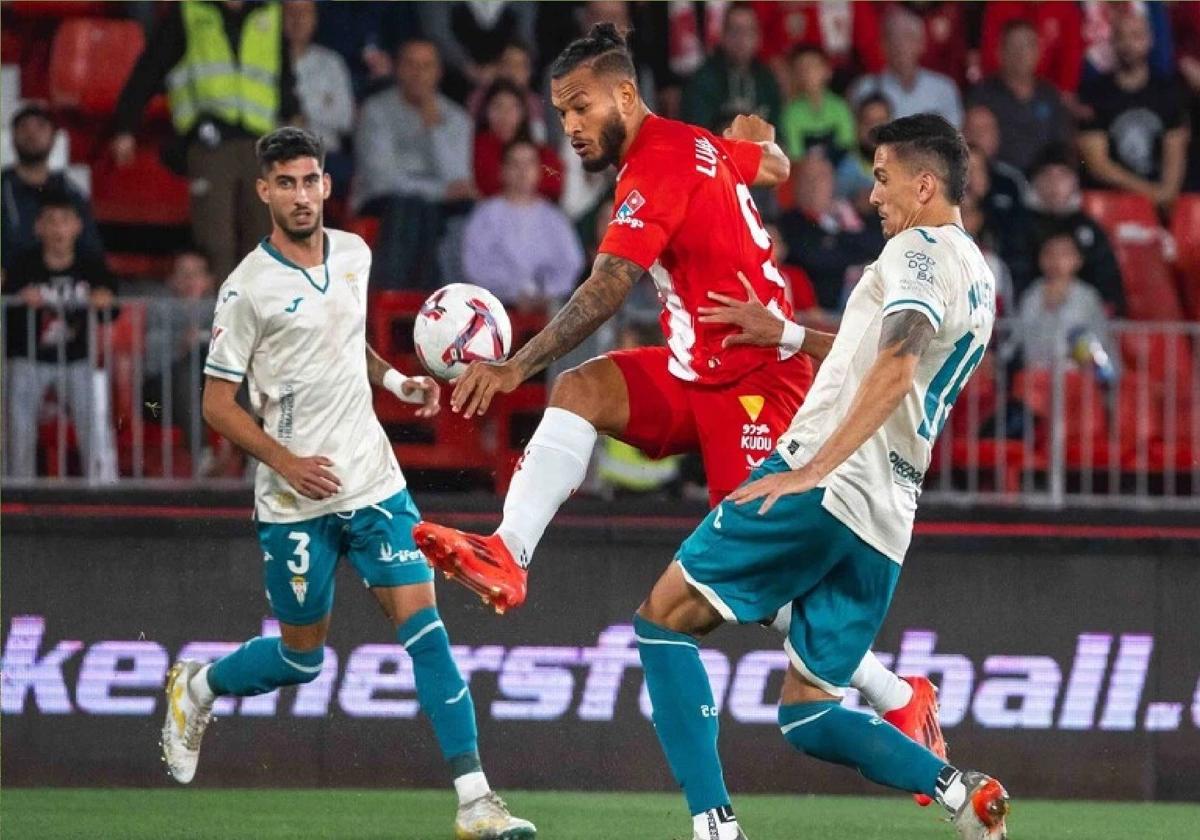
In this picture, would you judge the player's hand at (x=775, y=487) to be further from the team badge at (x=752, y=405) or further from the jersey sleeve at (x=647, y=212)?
the jersey sleeve at (x=647, y=212)

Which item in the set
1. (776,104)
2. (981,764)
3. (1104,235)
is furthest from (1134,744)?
(776,104)

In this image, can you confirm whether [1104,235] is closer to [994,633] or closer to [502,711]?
[994,633]

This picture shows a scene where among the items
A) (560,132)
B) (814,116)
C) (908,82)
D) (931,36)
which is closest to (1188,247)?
(908,82)

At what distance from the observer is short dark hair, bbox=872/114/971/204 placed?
6.27 metres

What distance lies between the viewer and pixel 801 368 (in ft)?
23.6

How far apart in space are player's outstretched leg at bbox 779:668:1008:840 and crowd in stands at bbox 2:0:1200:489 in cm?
433

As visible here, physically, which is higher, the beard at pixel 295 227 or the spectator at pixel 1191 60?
the spectator at pixel 1191 60

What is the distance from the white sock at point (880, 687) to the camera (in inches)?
288

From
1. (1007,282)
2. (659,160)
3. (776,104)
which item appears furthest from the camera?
(776,104)

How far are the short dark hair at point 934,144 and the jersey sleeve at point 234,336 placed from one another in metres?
2.60

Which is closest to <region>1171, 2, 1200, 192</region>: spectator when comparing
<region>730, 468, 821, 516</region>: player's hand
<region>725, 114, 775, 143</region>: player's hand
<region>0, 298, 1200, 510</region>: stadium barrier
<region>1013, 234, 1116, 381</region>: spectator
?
<region>1013, 234, 1116, 381</region>: spectator

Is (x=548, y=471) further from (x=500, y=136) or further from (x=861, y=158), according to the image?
(x=861, y=158)

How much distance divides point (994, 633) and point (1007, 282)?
2.66 metres

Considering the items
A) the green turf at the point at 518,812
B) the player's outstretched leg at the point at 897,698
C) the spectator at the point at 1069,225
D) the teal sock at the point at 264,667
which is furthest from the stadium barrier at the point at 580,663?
the spectator at the point at 1069,225
